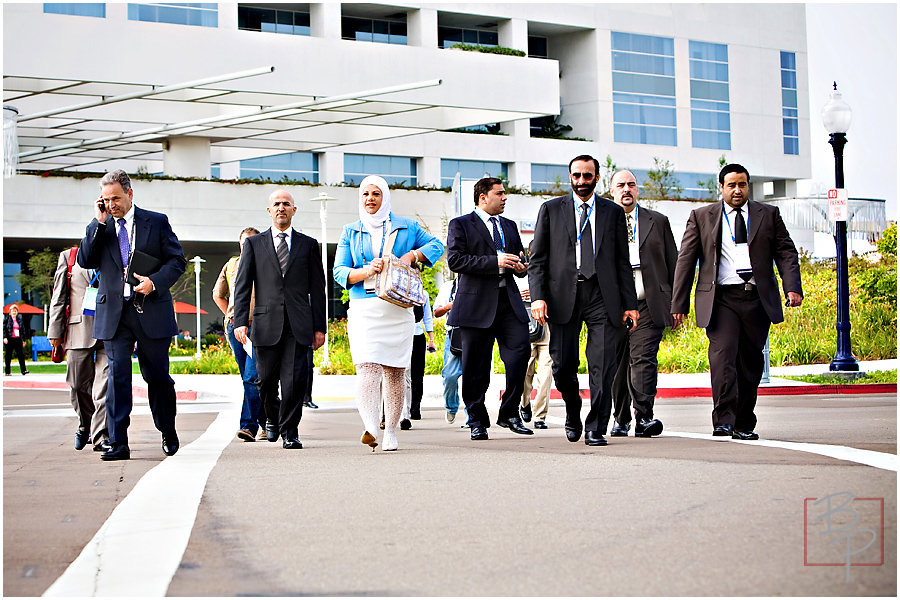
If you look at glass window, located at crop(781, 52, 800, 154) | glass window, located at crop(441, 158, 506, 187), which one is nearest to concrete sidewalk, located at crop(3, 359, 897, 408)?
glass window, located at crop(441, 158, 506, 187)

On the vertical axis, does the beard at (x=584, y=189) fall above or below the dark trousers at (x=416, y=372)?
above

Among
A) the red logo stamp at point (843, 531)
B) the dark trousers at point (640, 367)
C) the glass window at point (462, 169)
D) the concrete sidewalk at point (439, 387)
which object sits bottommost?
the concrete sidewalk at point (439, 387)

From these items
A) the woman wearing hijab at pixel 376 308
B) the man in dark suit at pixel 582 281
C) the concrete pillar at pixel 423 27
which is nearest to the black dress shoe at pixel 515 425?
the man in dark suit at pixel 582 281

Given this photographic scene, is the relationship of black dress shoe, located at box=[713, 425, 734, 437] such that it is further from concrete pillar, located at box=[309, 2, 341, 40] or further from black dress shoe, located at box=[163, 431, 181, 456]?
concrete pillar, located at box=[309, 2, 341, 40]

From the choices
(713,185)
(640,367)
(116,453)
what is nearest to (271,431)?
(116,453)

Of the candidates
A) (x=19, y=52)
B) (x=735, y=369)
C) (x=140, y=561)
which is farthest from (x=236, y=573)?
(x=19, y=52)

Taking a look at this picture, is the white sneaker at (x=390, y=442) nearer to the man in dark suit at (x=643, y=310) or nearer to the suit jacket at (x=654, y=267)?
the man in dark suit at (x=643, y=310)

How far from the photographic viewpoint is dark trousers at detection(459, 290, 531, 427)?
9.91 metres

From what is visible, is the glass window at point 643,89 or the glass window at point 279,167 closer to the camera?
the glass window at point 279,167

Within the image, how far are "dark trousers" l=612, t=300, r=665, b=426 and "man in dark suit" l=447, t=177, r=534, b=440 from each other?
85cm

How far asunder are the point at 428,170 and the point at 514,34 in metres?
7.40

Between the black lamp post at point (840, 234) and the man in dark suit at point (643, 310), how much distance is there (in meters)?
9.21

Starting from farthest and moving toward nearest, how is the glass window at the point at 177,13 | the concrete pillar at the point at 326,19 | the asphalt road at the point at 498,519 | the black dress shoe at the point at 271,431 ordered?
the concrete pillar at the point at 326,19, the glass window at the point at 177,13, the black dress shoe at the point at 271,431, the asphalt road at the point at 498,519

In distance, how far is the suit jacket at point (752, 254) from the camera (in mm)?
9344
